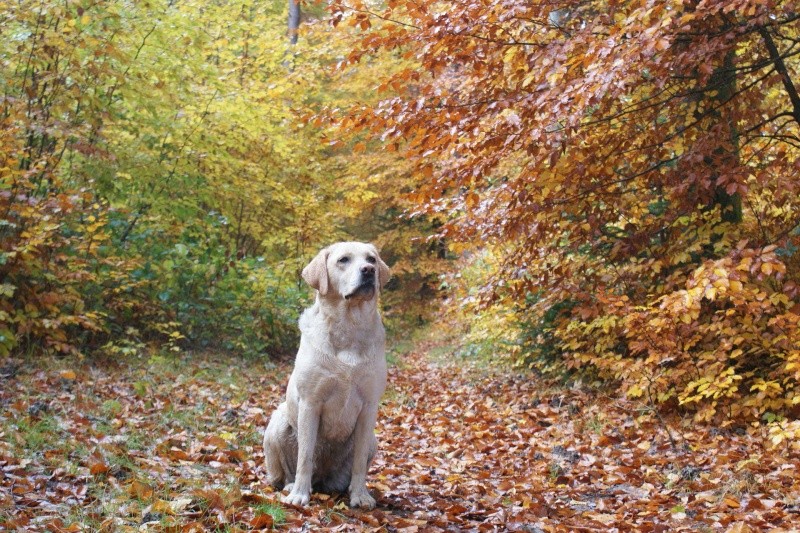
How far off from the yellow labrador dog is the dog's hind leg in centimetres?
6

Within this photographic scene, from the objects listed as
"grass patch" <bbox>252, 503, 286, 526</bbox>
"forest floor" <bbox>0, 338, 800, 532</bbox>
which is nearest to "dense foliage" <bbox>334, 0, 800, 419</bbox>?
"forest floor" <bbox>0, 338, 800, 532</bbox>

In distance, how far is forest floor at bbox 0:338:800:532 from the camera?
161 inches

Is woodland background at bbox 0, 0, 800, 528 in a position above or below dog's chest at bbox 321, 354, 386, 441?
above

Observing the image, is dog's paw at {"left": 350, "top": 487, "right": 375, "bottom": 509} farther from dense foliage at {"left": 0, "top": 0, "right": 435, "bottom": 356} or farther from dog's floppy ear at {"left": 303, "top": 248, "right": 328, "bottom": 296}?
dense foliage at {"left": 0, "top": 0, "right": 435, "bottom": 356}

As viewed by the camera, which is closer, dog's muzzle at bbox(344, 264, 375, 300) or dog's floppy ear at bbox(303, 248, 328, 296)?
dog's muzzle at bbox(344, 264, 375, 300)

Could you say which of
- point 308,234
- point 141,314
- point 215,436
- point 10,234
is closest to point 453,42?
point 215,436

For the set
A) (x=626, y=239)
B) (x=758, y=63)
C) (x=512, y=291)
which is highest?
(x=758, y=63)

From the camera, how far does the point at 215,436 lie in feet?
19.5

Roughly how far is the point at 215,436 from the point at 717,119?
5281mm

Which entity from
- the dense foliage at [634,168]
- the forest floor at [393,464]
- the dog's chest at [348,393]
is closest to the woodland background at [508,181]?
the dense foliage at [634,168]

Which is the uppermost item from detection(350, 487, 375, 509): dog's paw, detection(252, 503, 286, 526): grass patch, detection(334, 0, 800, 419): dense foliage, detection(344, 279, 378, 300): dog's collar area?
detection(334, 0, 800, 419): dense foliage

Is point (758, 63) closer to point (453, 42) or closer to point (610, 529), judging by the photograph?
point (453, 42)

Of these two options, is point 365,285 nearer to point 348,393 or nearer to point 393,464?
point 348,393

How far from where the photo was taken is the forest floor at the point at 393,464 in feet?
13.4
